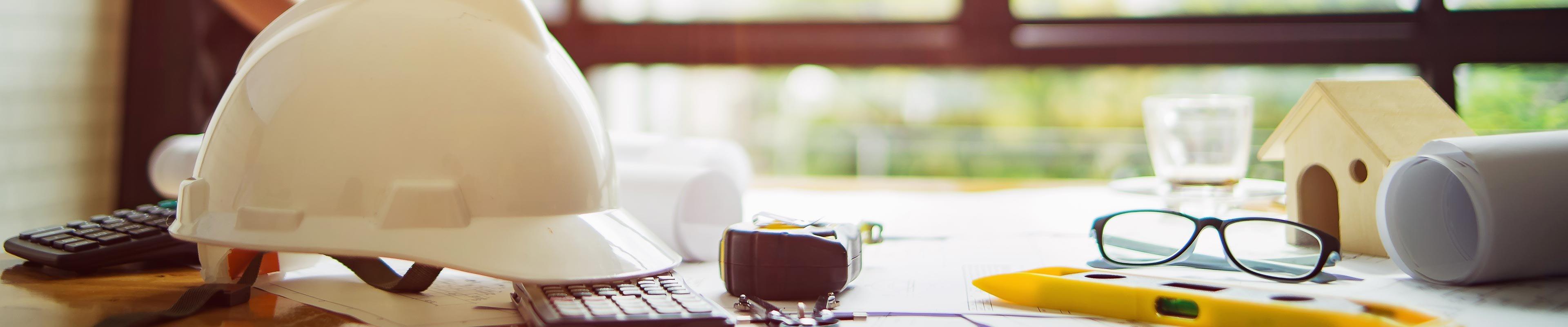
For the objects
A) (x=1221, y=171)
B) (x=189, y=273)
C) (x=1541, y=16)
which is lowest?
(x=189, y=273)

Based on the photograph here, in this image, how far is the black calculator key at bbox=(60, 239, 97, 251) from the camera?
2.03 feet

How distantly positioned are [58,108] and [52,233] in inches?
16.2

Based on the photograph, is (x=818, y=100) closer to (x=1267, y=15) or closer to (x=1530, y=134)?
(x=1267, y=15)

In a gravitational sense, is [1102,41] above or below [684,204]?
above

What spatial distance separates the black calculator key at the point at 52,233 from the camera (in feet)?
2.17

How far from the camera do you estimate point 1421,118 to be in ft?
2.41

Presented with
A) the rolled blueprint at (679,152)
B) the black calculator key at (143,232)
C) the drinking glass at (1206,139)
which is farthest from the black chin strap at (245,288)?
the drinking glass at (1206,139)

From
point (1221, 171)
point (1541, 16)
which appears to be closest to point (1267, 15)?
point (1541, 16)

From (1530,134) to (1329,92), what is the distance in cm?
15

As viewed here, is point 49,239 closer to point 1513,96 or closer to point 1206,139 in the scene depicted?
point 1206,139

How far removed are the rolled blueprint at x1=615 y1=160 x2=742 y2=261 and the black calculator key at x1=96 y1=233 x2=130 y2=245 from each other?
0.34m

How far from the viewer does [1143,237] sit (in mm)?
719

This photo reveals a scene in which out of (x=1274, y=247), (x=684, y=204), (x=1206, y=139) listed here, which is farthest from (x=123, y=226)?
(x=1206, y=139)

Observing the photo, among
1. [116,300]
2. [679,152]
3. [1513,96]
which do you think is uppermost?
[1513,96]
